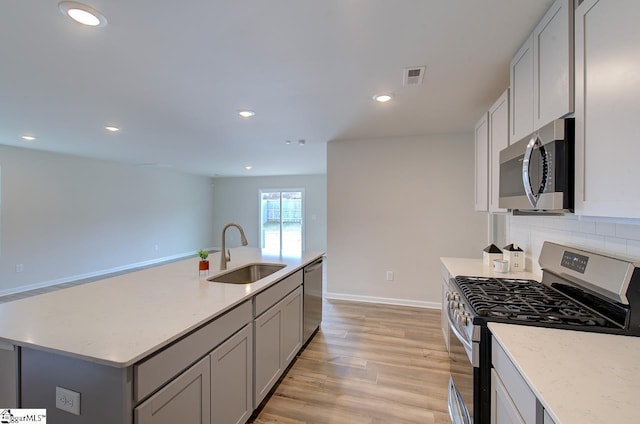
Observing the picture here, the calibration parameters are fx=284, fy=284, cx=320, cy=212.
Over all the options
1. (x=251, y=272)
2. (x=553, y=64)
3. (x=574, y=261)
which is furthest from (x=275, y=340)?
(x=553, y=64)

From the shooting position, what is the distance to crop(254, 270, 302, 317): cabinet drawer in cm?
Answer: 191

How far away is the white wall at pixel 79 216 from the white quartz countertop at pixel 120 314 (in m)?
4.39

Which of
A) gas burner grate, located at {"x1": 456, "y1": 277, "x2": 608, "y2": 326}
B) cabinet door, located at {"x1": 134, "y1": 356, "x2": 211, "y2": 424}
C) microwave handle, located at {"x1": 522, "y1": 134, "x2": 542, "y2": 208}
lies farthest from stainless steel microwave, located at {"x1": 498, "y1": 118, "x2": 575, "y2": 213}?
cabinet door, located at {"x1": 134, "y1": 356, "x2": 211, "y2": 424}

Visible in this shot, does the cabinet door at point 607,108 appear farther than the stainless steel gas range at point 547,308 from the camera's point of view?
No

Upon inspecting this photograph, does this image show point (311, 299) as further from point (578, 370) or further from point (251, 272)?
point (578, 370)

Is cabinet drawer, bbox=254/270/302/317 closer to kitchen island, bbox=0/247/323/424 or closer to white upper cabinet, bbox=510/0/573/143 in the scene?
kitchen island, bbox=0/247/323/424

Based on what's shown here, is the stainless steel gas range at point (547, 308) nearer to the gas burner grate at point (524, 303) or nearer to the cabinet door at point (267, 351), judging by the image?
the gas burner grate at point (524, 303)

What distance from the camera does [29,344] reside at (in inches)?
43.2

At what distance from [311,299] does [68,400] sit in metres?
2.06

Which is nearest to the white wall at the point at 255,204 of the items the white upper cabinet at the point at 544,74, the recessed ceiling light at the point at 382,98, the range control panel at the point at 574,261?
the recessed ceiling light at the point at 382,98

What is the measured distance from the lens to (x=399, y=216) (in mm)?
4055

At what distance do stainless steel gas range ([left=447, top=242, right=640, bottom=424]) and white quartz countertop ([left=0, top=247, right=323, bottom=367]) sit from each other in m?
1.24

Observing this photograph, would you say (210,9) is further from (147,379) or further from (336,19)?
(147,379)

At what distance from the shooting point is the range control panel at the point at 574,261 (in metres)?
1.44
